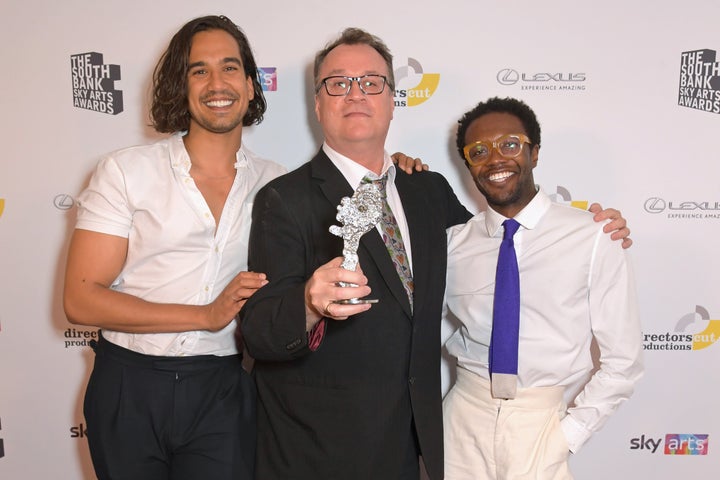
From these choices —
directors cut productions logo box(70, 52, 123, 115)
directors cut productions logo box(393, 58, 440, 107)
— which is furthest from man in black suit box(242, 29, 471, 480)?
directors cut productions logo box(70, 52, 123, 115)

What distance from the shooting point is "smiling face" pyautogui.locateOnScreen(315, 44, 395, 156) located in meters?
1.81

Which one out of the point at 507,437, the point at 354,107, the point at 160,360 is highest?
the point at 354,107

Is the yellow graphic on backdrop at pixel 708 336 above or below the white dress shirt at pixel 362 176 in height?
below

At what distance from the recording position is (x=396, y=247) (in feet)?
5.93

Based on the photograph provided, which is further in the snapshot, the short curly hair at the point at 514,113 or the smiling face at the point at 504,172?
the short curly hair at the point at 514,113

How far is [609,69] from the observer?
8.48ft

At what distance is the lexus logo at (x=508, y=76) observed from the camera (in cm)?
260

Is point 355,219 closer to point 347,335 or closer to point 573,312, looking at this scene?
point 347,335

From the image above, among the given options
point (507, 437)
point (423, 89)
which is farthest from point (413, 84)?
point (507, 437)

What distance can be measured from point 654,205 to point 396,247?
149 cm

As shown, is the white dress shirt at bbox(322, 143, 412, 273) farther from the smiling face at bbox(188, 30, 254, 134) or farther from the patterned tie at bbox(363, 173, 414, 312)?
the smiling face at bbox(188, 30, 254, 134)

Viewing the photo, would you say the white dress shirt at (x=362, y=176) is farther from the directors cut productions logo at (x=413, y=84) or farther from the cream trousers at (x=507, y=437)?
the directors cut productions logo at (x=413, y=84)

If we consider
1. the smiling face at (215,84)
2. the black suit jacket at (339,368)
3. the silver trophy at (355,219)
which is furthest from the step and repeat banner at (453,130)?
the silver trophy at (355,219)

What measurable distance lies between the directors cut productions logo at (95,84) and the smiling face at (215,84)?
773 millimetres
